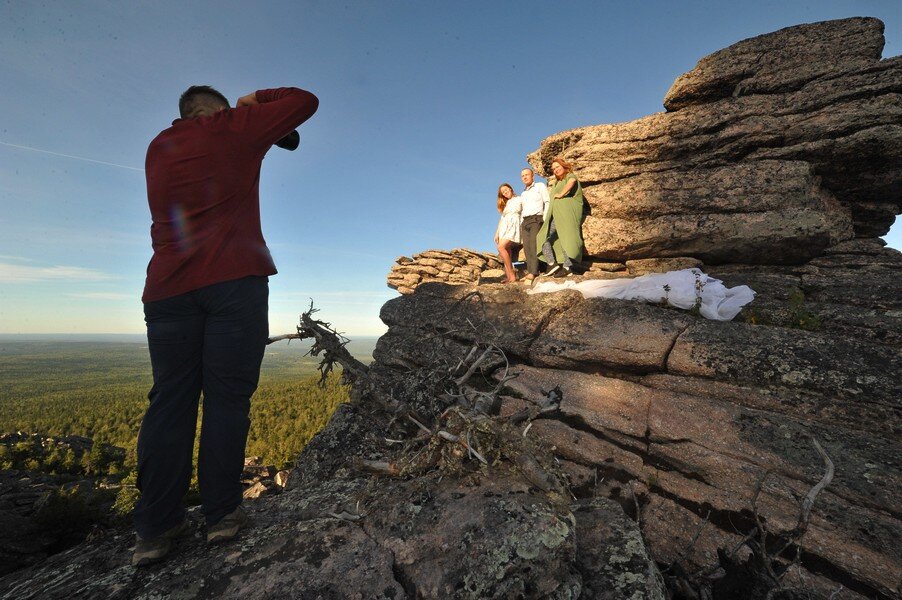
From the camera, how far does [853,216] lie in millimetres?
11352

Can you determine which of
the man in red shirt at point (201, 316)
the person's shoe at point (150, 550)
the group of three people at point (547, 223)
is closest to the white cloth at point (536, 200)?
the group of three people at point (547, 223)

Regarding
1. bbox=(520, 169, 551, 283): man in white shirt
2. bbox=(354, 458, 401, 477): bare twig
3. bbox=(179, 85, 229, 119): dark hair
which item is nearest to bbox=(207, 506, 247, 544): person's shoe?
bbox=(354, 458, 401, 477): bare twig

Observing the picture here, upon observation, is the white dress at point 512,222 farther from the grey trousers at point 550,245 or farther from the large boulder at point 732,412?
the large boulder at point 732,412

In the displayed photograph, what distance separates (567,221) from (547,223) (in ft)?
2.41

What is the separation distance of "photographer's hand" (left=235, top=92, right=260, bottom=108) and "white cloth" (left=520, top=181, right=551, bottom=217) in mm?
10228

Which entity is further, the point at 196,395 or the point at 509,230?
the point at 509,230

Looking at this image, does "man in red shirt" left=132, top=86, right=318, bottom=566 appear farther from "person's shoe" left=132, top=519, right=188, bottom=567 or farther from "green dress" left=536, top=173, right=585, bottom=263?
"green dress" left=536, top=173, right=585, bottom=263

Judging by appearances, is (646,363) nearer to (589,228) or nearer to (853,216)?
(589,228)

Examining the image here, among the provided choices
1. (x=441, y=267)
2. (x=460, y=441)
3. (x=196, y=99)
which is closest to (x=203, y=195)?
(x=196, y=99)

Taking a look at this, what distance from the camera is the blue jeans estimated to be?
11.2 ft

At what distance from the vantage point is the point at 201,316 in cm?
357

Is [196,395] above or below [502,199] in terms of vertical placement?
below

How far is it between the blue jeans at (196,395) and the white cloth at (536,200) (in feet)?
35.3

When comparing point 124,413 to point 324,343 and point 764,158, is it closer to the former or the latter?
point 324,343
